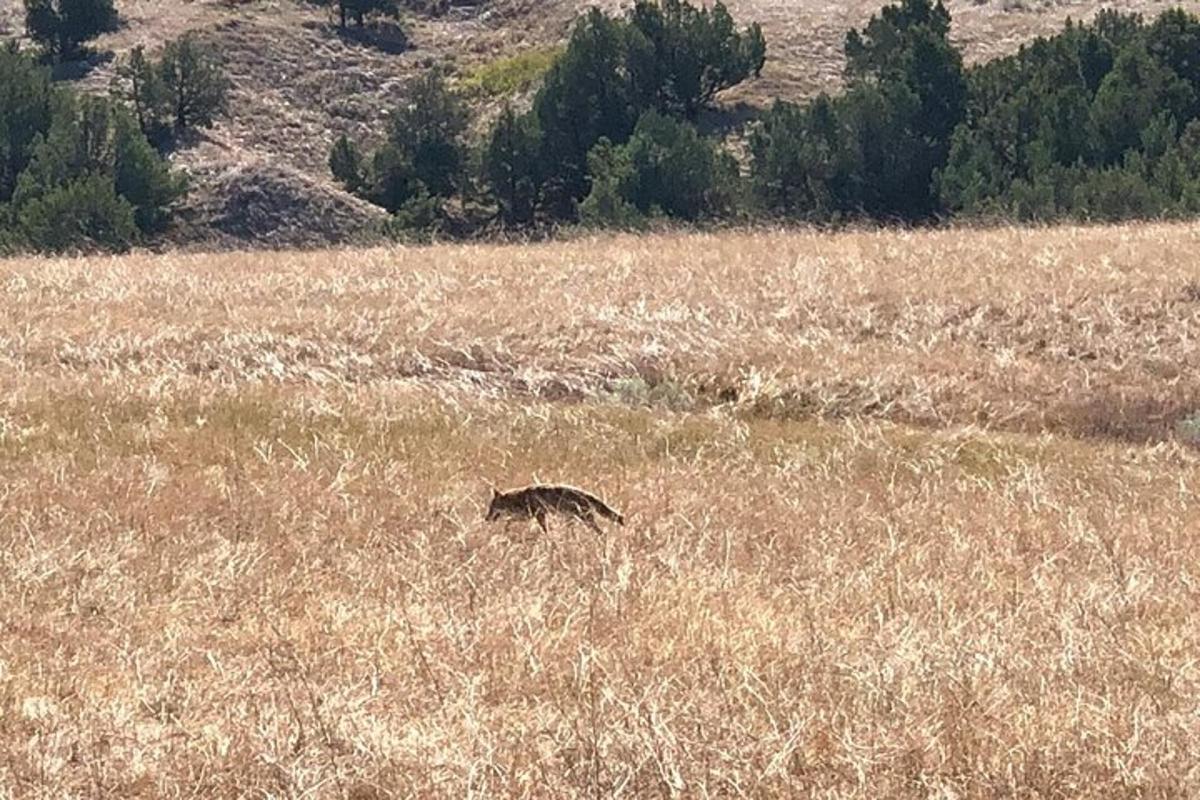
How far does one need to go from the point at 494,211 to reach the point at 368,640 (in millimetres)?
32278

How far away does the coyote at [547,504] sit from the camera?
22.3ft

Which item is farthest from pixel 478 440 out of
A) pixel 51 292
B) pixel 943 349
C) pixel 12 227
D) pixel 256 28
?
pixel 256 28

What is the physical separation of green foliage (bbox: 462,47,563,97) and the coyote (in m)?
44.3

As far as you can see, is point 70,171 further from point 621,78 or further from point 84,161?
point 621,78

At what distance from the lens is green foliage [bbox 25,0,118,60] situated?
4938 centimetres

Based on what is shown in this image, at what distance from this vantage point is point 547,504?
682 cm

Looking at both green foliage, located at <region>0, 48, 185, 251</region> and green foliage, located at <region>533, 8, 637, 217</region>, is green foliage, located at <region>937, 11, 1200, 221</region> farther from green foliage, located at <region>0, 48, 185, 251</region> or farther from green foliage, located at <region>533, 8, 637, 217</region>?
green foliage, located at <region>0, 48, 185, 251</region>

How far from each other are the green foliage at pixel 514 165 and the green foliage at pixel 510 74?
1470 centimetres

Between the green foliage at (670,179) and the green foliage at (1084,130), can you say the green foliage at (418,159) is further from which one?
the green foliage at (1084,130)

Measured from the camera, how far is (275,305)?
14.2m

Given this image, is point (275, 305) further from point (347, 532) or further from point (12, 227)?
point (12, 227)

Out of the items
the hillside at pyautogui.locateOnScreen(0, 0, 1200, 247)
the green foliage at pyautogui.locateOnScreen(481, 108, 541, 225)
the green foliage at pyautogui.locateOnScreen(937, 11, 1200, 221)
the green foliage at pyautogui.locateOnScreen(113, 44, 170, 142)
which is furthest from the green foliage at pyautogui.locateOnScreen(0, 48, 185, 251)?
the green foliage at pyautogui.locateOnScreen(937, 11, 1200, 221)

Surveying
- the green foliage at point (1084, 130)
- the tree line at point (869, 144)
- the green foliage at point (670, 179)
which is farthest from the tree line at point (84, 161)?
the green foliage at point (1084, 130)

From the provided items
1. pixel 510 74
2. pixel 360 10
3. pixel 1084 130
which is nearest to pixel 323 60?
pixel 360 10
